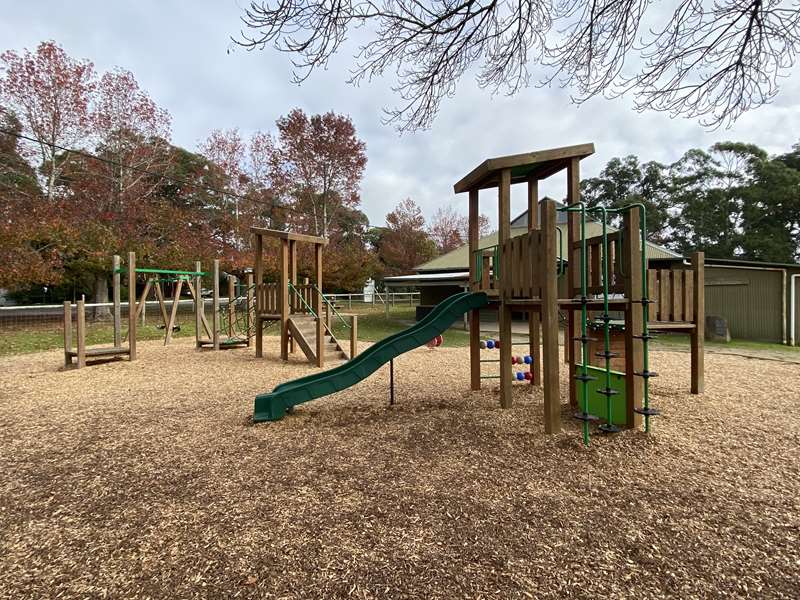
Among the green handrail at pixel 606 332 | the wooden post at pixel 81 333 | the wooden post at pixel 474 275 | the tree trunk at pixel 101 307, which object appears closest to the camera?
the green handrail at pixel 606 332

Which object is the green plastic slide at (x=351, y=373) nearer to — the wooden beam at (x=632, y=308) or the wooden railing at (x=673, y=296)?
the wooden beam at (x=632, y=308)

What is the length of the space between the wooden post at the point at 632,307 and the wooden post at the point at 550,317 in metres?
0.72

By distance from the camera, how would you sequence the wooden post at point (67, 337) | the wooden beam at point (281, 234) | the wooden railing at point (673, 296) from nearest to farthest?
the wooden railing at point (673, 296), the wooden post at point (67, 337), the wooden beam at point (281, 234)

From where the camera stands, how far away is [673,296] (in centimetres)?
571

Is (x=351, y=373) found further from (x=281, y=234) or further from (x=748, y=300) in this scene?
(x=748, y=300)

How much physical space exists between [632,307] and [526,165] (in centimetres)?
202

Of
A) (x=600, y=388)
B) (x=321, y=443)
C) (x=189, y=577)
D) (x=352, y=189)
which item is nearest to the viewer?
(x=189, y=577)

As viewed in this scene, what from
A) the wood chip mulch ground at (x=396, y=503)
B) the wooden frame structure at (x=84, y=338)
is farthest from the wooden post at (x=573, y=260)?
the wooden frame structure at (x=84, y=338)

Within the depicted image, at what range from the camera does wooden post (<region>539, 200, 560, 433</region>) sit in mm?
3643

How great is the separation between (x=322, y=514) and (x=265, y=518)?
13.5 inches

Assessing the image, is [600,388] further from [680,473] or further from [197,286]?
[197,286]

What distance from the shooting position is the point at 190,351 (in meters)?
9.91

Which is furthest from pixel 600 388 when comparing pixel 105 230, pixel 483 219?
pixel 483 219

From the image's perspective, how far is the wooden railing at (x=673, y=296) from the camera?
5.63 meters
